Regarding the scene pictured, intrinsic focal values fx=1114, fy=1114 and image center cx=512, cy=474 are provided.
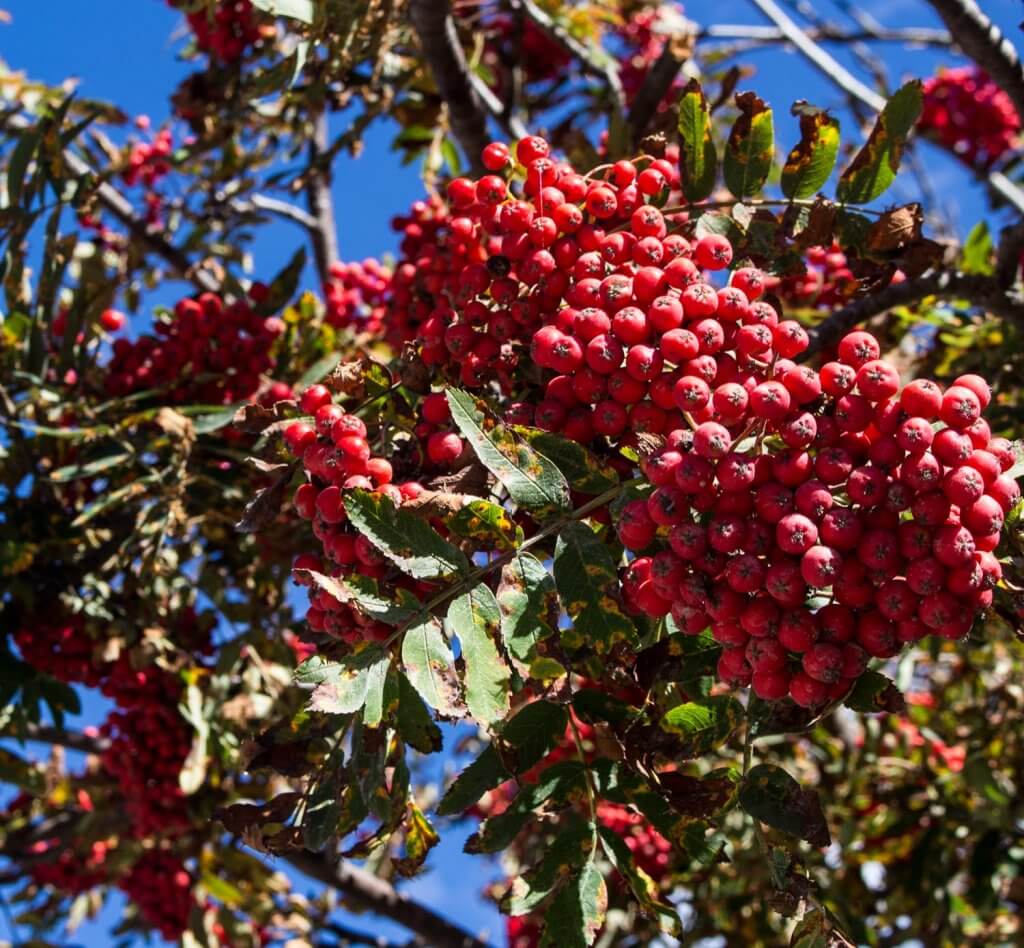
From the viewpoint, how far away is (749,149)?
7.41 ft

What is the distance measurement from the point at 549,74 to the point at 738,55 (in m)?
0.94

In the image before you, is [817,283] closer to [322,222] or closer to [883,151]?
[883,151]

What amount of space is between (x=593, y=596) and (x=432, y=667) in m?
0.26

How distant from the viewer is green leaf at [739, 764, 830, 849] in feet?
5.77

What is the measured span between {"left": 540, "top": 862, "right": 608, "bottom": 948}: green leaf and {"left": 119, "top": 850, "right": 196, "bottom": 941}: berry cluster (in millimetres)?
Answer: 2863

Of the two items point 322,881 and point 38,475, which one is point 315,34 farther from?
point 322,881

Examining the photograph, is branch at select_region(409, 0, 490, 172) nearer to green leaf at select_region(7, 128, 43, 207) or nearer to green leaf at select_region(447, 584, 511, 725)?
green leaf at select_region(7, 128, 43, 207)

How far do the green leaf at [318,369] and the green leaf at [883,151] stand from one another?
4.63 feet

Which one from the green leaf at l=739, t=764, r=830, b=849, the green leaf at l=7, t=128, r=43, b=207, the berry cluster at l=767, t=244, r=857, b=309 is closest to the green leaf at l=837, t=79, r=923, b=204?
the berry cluster at l=767, t=244, r=857, b=309

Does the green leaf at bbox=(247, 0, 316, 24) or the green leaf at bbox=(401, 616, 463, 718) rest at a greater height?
the green leaf at bbox=(247, 0, 316, 24)

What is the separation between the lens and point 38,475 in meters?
3.28

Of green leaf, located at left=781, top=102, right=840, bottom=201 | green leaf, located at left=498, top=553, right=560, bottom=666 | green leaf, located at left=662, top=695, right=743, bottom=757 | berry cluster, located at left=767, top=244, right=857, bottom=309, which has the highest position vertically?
berry cluster, located at left=767, top=244, right=857, bottom=309

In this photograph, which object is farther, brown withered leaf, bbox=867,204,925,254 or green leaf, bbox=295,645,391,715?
brown withered leaf, bbox=867,204,925,254

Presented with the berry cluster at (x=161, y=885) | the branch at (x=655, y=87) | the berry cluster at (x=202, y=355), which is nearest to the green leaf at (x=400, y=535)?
the berry cluster at (x=202, y=355)
